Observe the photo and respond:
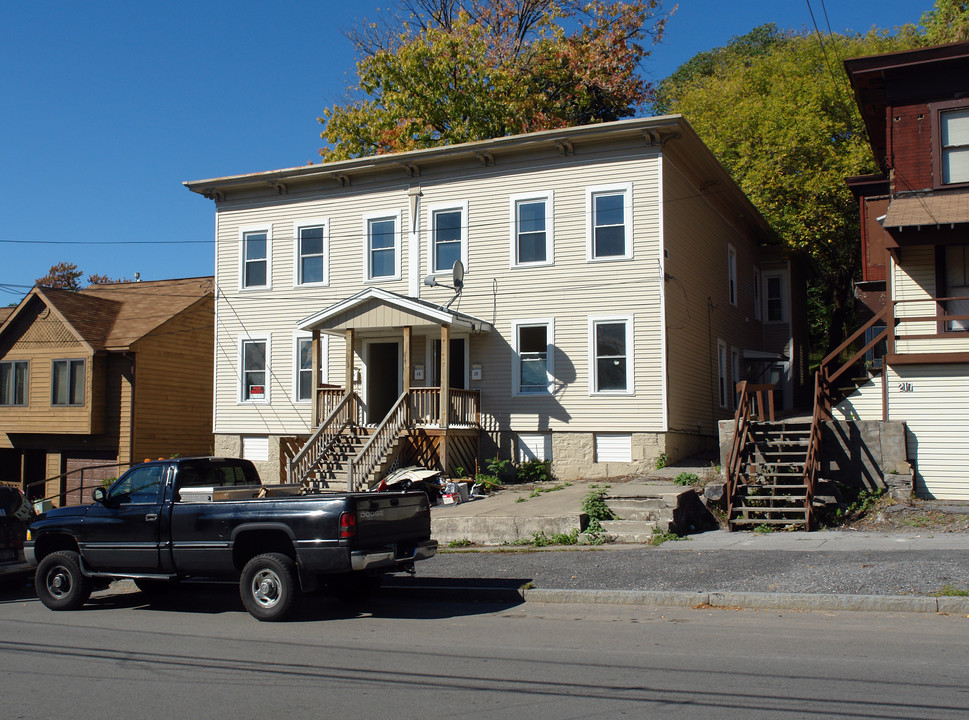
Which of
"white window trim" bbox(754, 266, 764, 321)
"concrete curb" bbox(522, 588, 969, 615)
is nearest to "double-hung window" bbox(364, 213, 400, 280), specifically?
"white window trim" bbox(754, 266, 764, 321)

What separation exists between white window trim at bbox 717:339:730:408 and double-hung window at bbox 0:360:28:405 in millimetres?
21540

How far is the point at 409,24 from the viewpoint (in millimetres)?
37750

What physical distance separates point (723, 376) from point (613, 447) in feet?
20.7

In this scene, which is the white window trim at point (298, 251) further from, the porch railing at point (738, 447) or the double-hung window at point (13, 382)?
the porch railing at point (738, 447)

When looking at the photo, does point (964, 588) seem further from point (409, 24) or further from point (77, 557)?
point (409, 24)

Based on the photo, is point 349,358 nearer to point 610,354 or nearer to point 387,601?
point 610,354

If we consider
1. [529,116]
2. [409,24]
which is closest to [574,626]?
[529,116]

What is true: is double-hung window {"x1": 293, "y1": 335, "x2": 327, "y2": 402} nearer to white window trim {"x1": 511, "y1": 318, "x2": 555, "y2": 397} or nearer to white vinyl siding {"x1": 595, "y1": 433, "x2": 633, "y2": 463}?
white window trim {"x1": 511, "y1": 318, "x2": 555, "y2": 397}

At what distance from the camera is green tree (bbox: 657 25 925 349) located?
28.8 metres

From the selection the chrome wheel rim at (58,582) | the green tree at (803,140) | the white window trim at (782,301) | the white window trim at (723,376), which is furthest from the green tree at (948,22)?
the chrome wheel rim at (58,582)

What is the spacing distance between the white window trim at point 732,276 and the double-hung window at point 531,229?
751 cm

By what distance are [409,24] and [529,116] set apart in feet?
27.1

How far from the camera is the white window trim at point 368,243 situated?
75.0 ft

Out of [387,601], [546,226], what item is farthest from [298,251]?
[387,601]
